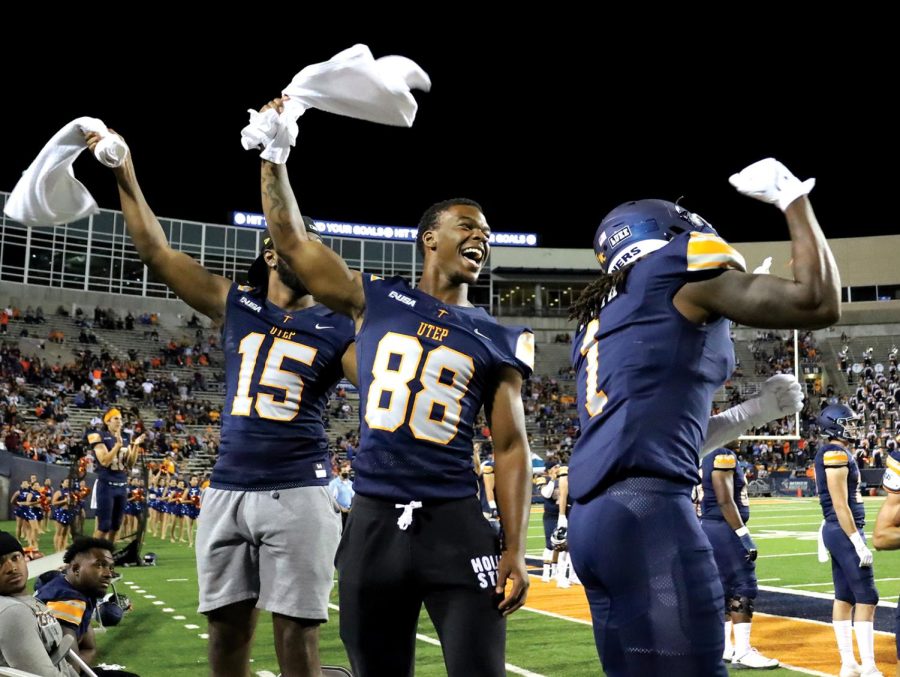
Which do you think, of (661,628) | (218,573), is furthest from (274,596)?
(661,628)

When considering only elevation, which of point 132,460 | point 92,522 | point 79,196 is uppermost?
point 79,196

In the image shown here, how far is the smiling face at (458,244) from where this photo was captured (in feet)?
12.0

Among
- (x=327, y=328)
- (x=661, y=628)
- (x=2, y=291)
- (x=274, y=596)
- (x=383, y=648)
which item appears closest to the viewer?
(x=661, y=628)

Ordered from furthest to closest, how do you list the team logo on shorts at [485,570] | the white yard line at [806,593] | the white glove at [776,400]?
the white yard line at [806,593] < the white glove at [776,400] < the team logo on shorts at [485,570]

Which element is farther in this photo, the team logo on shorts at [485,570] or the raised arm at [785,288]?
the team logo on shorts at [485,570]

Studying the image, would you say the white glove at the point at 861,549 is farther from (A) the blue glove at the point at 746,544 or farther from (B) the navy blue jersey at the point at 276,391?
(B) the navy blue jersey at the point at 276,391

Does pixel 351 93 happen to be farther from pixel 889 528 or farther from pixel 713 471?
pixel 713 471

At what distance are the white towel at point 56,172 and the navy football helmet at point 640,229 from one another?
2.49m

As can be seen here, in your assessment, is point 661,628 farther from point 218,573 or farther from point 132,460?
point 132,460

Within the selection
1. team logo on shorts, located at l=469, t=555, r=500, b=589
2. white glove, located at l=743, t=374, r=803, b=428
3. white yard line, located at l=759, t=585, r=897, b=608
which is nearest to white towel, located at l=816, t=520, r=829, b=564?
white yard line, located at l=759, t=585, r=897, b=608

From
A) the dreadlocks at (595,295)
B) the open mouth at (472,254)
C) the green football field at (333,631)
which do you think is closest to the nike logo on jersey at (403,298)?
the open mouth at (472,254)

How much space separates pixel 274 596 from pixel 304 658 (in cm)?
30

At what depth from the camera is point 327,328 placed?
14.4 feet

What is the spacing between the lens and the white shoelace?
10.4 feet
